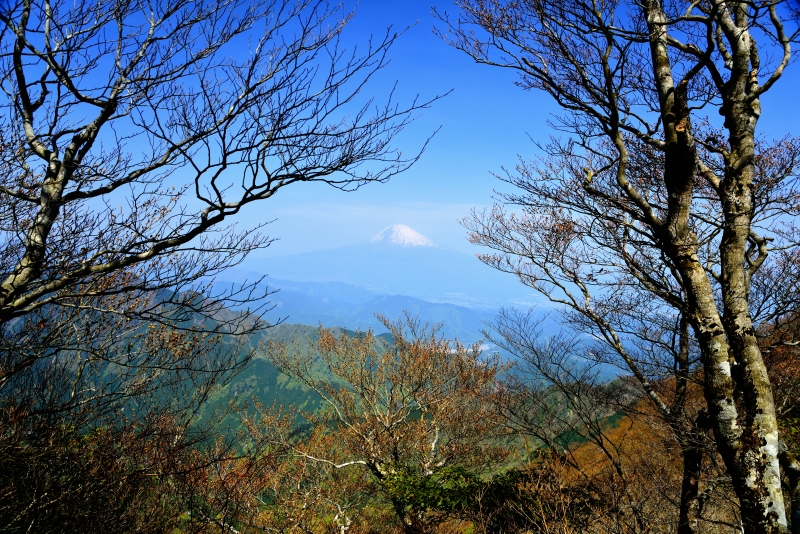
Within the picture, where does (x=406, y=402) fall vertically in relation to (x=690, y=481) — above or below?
below

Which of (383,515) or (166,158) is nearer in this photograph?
(166,158)

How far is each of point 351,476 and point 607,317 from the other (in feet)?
35.6

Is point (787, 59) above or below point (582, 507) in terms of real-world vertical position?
above

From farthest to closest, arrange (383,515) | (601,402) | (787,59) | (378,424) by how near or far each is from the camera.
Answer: (383,515), (378,424), (601,402), (787,59)

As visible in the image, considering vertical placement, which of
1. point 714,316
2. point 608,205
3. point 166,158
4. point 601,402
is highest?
point 608,205

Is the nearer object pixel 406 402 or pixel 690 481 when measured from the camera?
pixel 690 481

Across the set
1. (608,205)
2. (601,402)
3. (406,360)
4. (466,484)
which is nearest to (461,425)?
(406,360)

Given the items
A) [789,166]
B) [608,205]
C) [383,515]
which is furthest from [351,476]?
[789,166]

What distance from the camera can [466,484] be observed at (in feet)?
25.6

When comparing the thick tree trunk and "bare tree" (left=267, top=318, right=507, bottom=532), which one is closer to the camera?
the thick tree trunk

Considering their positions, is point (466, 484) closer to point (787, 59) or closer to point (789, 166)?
point (789, 166)

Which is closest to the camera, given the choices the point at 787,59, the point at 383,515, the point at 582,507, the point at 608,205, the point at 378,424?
the point at 787,59

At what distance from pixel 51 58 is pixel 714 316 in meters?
5.07

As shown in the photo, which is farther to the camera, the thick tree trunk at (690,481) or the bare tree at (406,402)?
the bare tree at (406,402)
